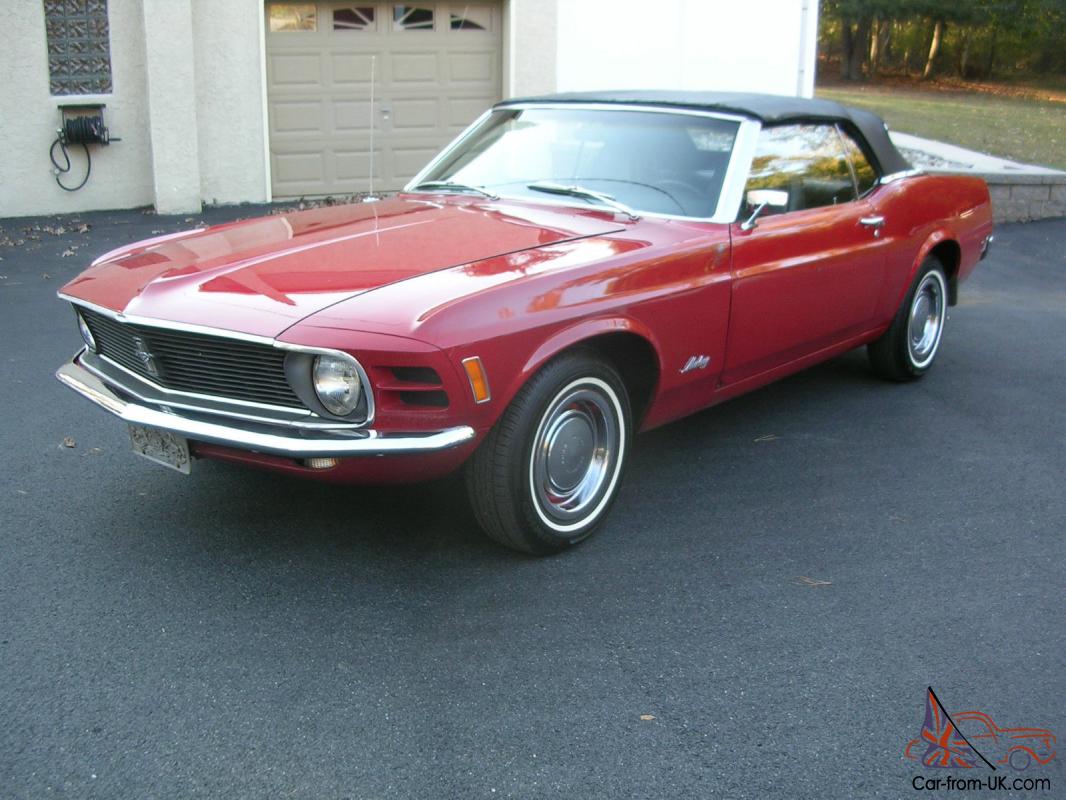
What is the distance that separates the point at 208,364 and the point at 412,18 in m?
9.91

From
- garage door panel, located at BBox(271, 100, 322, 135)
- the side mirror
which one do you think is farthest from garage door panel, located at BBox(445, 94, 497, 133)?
the side mirror

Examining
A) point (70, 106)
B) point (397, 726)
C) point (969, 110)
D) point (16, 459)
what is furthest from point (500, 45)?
point (969, 110)

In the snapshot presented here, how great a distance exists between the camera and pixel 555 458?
4.00 metres

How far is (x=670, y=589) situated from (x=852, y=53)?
40.5 meters

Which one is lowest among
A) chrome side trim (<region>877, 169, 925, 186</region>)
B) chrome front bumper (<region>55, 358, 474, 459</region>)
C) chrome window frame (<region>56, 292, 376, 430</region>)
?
chrome front bumper (<region>55, 358, 474, 459</region>)

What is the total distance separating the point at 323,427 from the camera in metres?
3.54

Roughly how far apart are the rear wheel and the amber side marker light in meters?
3.20

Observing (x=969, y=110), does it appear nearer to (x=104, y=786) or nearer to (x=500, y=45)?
(x=500, y=45)

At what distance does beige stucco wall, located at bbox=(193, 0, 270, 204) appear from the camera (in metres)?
11.9

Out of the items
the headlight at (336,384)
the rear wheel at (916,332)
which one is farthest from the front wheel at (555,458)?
the rear wheel at (916,332)

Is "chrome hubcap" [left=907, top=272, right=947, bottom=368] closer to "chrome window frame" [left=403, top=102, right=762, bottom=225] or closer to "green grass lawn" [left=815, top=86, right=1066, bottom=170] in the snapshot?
"chrome window frame" [left=403, top=102, right=762, bottom=225]

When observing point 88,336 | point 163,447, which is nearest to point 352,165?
point 88,336

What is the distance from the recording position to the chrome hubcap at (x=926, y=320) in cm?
628

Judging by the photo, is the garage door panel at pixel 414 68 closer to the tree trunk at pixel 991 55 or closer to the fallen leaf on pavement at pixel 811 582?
the fallen leaf on pavement at pixel 811 582
